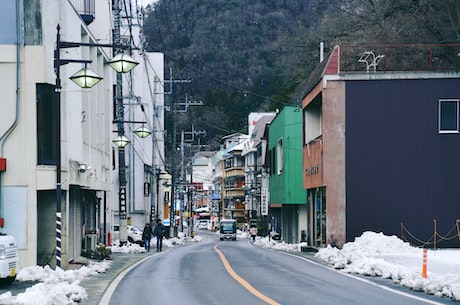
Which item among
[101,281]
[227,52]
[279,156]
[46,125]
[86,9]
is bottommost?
[101,281]

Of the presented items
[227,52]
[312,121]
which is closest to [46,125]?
[312,121]

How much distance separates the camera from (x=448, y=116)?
33.3m

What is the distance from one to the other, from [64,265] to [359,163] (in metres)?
16.2

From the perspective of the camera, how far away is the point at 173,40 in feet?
375

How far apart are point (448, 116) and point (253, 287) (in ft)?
62.9

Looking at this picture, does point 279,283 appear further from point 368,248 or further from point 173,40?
point 173,40

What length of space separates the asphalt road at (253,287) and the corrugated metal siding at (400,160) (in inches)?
347

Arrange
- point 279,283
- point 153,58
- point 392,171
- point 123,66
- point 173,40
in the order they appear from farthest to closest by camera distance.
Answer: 1. point 173,40
2. point 153,58
3. point 392,171
4. point 279,283
5. point 123,66

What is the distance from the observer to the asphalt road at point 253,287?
49.6 ft

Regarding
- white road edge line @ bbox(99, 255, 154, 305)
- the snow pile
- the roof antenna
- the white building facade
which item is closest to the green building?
the roof antenna

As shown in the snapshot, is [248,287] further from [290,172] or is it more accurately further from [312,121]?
[290,172]

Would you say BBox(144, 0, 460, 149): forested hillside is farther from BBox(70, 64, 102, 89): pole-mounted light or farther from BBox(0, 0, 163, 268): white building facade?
BBox(70, 64, 102, 89): pole-mounted light

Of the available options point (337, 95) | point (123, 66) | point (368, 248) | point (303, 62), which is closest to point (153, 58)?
point (303, 62)

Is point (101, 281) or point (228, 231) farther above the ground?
point (101, 281)
